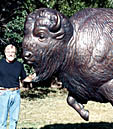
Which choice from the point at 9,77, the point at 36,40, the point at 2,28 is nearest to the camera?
the point at 36,40

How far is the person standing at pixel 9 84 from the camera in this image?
199 inches

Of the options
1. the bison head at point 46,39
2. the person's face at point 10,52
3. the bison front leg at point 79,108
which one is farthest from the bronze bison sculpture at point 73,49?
the person's face at point 10,52

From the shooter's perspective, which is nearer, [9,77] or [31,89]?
[9,77]

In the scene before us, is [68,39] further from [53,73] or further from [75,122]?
[75,122]

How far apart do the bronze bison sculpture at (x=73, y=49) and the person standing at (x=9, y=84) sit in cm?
186

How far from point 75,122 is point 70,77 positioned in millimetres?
4468

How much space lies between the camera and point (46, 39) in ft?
10.2

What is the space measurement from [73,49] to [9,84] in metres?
2.20

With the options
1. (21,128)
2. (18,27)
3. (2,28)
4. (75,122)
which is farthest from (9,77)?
(2,28)

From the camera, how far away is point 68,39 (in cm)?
319

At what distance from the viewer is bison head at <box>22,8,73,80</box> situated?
10.1 ft

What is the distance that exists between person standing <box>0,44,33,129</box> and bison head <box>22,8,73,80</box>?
6.14ft

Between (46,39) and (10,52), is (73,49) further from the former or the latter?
(10,52)

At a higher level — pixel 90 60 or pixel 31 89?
pixel 90 60
